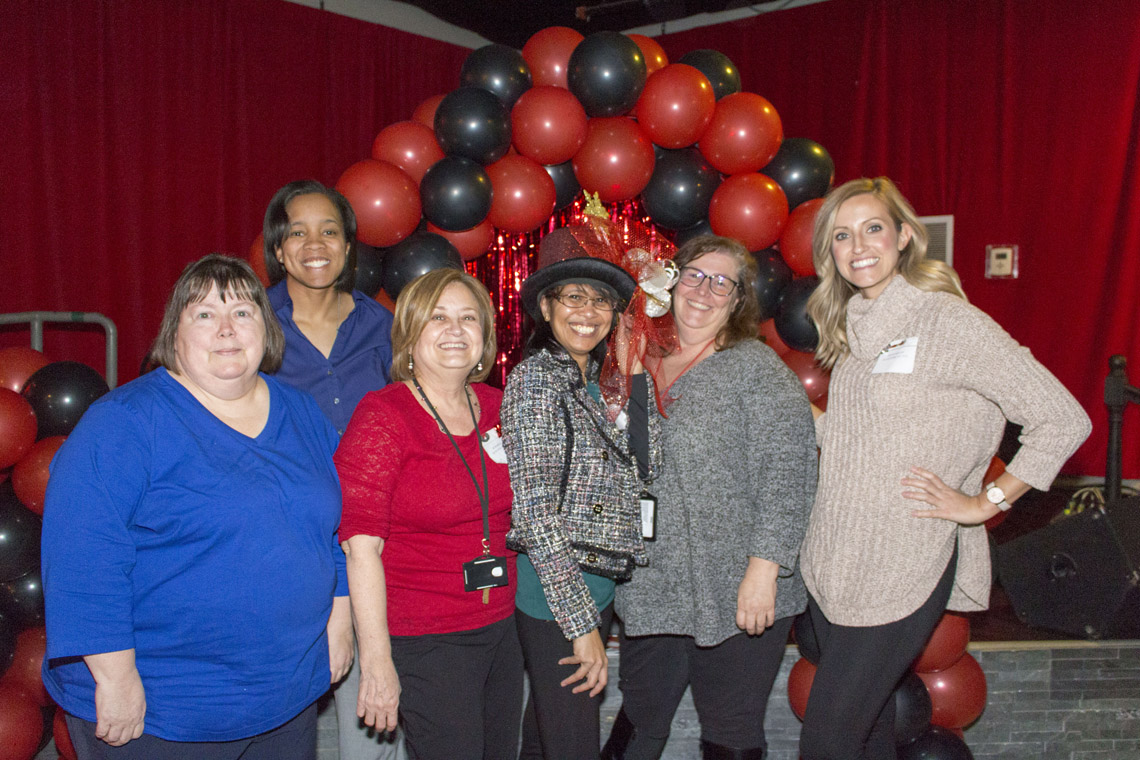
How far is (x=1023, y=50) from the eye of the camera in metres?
5.70

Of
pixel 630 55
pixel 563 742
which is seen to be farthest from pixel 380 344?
pixel 630 55

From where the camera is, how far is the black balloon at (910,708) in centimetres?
249

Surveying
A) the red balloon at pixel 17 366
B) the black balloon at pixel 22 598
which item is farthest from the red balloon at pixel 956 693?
the red balloon at pixel 17 366

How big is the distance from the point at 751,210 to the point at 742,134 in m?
0.37

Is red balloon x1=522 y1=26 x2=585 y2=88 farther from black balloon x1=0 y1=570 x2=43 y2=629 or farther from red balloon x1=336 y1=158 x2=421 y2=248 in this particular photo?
black balloon x1=0 y1=570 x2=43 y2=629

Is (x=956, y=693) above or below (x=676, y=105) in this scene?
below

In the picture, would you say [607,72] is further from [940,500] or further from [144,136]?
[144,136]

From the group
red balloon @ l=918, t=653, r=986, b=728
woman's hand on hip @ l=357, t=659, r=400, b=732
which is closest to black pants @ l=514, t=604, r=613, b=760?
woman's hand on hip @ l=357, t=659, r=400, b=732

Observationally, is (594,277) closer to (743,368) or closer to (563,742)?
(743,368)

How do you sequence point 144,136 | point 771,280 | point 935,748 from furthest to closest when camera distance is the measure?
point 144,136 < point 771,280 < point 935,748

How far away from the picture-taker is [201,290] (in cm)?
156

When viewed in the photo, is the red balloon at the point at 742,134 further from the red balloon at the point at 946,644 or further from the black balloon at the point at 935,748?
the black balloon at the point at 935,748

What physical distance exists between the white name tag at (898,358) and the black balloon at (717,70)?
2.44 m

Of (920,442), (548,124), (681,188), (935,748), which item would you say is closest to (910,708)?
(935,748)
